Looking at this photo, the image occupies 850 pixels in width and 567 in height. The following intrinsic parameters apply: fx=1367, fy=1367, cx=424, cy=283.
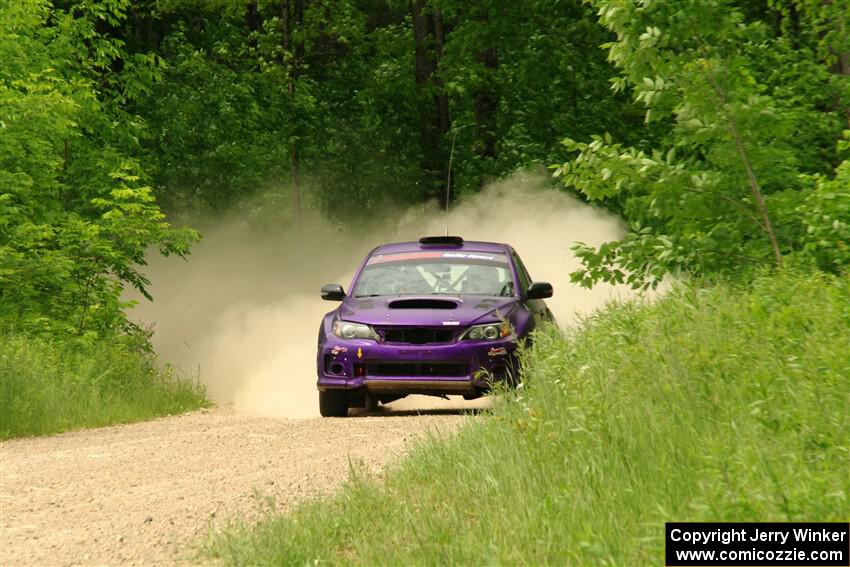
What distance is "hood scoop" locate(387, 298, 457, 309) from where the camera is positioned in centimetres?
1411

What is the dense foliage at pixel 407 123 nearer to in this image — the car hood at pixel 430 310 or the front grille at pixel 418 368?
the car hood at pixel 430 310

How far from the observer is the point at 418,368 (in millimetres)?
13719

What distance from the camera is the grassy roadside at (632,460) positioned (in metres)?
6.02

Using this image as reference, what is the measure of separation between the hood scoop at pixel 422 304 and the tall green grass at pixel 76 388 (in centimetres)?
313

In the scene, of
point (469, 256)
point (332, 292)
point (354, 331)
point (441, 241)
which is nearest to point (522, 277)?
point (469, 256)

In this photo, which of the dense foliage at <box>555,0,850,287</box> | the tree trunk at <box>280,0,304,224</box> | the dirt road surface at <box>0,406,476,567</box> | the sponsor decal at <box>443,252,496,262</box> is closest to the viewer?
the dirt road surface at <box>0,406,476,567</box>

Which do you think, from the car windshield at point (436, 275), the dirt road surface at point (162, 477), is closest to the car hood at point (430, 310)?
the car windshield at point (436, 275)

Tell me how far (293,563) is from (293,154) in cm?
2866

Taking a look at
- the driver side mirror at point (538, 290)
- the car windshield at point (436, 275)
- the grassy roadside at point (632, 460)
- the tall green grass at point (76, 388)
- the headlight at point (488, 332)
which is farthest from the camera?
the car windshield at point (436, 275)

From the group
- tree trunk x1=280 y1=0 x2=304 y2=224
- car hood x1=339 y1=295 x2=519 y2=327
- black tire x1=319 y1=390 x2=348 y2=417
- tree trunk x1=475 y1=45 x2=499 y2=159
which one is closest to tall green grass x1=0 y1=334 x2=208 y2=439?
black tire x1=319 y1=390 x2=348 y2=417

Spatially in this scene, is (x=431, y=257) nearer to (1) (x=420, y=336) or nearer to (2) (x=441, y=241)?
(2) (x=441, y=241)

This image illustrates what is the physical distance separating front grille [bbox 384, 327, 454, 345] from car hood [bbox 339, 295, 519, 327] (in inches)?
3.0

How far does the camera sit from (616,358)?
9859 millimetres

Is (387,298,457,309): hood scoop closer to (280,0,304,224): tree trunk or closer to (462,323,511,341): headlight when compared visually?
(462,323,511,341): headlight
